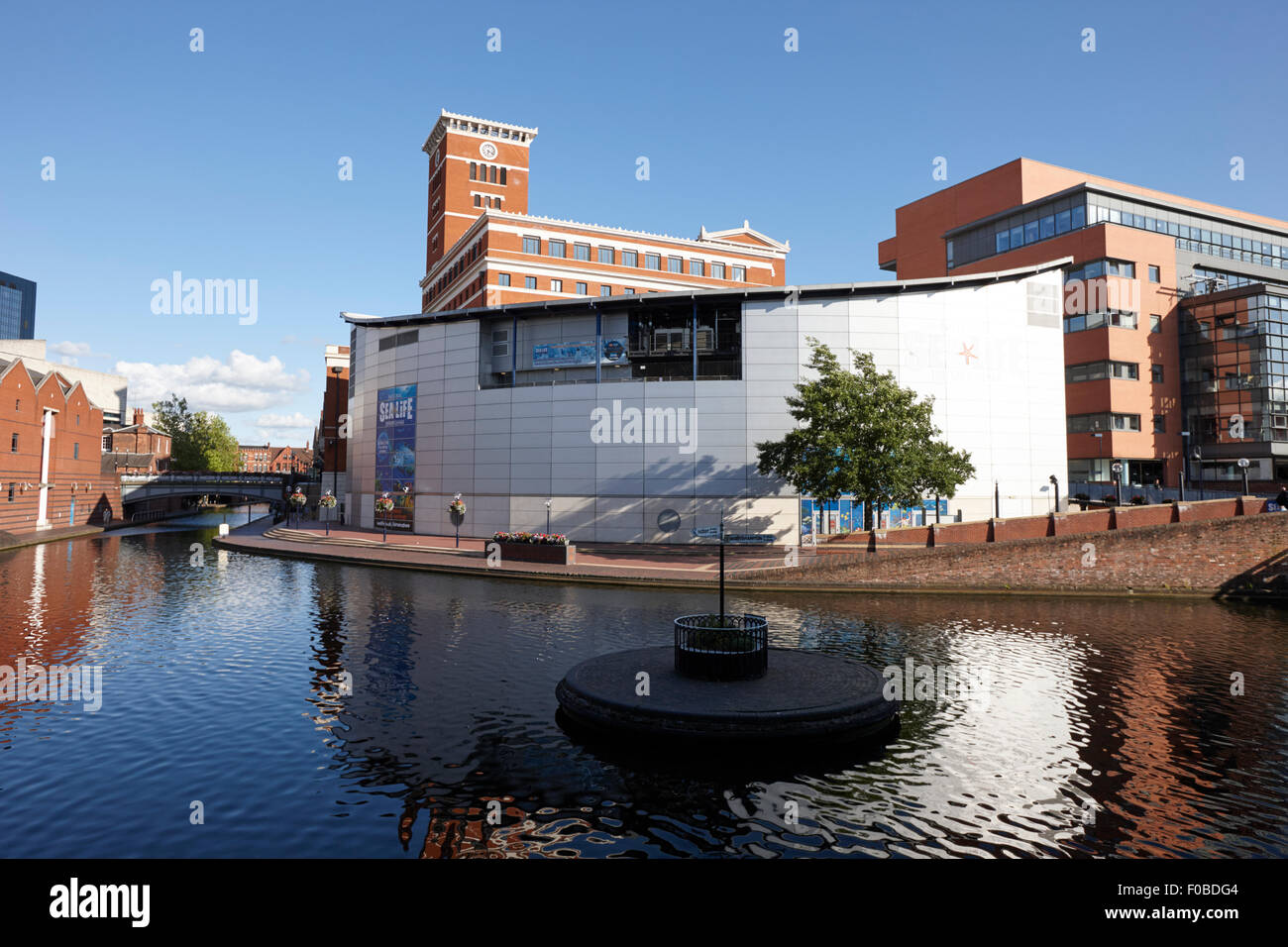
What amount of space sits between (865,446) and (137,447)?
413 ft

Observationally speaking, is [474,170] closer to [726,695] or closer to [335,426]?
[335,426]

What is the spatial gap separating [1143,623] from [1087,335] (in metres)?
40.3

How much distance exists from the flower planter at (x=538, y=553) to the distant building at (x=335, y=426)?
30.6 m

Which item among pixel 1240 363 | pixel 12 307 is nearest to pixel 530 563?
pixel 1240 363

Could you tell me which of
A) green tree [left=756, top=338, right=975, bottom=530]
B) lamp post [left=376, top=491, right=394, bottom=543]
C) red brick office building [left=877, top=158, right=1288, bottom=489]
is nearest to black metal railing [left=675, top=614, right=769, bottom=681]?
green tree [left=756, top=338, right=975, bottom=530]

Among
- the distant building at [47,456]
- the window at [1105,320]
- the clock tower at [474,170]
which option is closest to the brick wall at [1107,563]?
the window at [1105,320]

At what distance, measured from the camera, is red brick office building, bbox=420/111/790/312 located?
6344cm

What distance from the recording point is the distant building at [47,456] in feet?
170

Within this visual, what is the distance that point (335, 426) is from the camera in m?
81.3

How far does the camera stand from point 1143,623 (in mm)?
24000

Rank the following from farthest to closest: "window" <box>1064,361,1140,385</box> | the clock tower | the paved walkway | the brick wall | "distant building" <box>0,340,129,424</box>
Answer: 1. "distant building" <box>0,340,129,424</box>
2. the clock tower
3. "window" <box>1064,361,1140,385</box>
4. the paved walkway
5. the brick wall

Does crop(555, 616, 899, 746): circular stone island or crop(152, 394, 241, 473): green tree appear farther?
crop(152, 394, 241, 473): green tree

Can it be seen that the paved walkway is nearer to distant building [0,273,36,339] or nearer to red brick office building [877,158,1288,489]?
red brick office building [877,158,1288,489]

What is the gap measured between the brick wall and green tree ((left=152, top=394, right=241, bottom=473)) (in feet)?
383
